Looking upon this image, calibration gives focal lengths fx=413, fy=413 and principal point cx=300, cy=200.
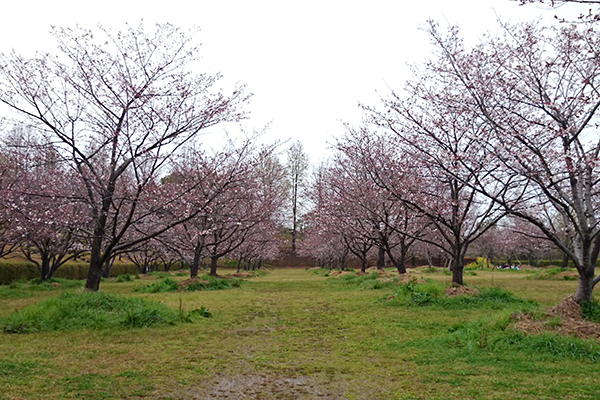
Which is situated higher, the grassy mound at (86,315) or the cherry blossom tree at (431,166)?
the cherry blossom tree at (431,166)

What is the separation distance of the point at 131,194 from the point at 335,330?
5.28m

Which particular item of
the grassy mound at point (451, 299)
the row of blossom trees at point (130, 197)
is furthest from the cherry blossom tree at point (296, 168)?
the grassy mound at point (451, 299)

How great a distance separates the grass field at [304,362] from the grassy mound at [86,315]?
281 mm

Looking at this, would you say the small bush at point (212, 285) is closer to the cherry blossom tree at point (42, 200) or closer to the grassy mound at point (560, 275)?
the cherry blossom tree at point (42, 200)

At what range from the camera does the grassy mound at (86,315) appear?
647cm

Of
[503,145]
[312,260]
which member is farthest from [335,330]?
[312,260]

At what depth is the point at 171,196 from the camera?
32.4 ft

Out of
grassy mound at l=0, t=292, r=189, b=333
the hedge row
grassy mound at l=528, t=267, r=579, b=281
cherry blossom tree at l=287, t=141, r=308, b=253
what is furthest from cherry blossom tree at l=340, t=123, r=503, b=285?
cherry blossom tree at l=287, t=141, r=308, b=253

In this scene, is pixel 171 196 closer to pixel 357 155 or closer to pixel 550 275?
pixel 357 155

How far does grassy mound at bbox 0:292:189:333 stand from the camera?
6.47m

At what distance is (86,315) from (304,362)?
418 centimetres

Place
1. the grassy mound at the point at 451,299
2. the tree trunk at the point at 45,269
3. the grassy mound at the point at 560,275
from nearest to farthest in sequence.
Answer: the grassy mound at the point at 451,299 → the tree trunk at the point at 45,269 → the grassy mound at the point at 560,275

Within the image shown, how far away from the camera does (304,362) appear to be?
4891 mm

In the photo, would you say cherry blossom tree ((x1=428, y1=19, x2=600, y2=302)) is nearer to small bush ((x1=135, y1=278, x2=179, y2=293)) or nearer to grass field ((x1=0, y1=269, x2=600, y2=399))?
grass field ((x1=0, y1=269, x2=600, y2=399))
